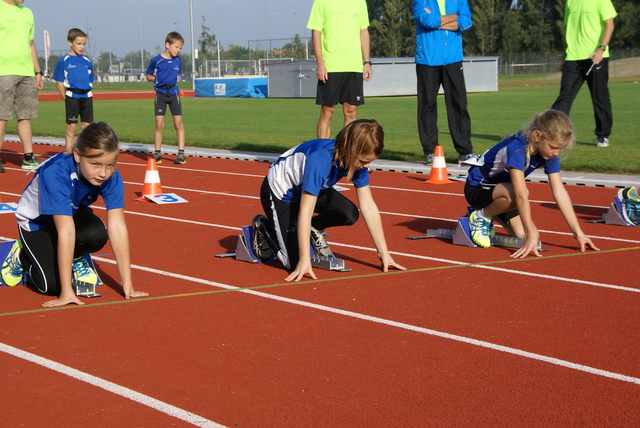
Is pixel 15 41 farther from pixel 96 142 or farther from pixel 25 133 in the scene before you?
pixel 96 142

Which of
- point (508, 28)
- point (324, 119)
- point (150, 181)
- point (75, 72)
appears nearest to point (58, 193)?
point (150, 181)

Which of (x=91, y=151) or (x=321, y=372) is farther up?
(x=91, y=151)

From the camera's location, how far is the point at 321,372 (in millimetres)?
3740

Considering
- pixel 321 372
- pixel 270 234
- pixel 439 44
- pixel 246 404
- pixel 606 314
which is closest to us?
pixel 246 404

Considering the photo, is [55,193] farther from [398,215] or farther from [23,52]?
[23,52]

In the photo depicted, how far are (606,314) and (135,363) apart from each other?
99.0 inches

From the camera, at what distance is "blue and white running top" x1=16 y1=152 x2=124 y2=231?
4789 mm

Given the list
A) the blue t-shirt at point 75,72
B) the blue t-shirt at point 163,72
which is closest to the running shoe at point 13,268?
the blue t-shirt at point 163,72

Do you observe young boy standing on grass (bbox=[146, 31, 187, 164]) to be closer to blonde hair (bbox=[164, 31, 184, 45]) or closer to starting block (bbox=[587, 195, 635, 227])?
blonde hair (bbox=[164, 31, 184, 45])

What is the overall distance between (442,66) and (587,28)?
2.79m

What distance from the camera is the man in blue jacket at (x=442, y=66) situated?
1091 cm

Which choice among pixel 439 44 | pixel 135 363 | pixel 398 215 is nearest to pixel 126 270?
pixel 135 363

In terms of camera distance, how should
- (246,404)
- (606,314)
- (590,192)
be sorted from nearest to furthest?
(246,404)
(606,314)
(590,192)

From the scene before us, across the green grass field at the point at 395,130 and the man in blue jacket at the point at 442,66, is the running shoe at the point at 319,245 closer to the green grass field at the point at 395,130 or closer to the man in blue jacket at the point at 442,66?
the green grass field at the point at 395,130
